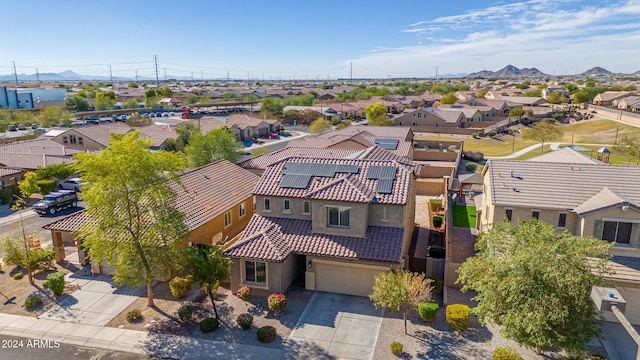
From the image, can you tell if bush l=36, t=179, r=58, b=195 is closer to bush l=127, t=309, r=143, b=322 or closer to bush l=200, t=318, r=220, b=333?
bush l=127, t=309, r=143, b=322

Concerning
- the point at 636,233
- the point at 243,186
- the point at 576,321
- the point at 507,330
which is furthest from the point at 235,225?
the point at 636,233

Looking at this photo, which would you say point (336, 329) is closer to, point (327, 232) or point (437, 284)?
point (327, 232)

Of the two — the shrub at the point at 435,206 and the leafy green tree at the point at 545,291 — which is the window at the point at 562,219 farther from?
the shrub at the point at 435,206

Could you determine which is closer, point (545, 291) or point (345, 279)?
point (545, 291)

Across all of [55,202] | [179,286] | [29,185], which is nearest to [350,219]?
[179,286]

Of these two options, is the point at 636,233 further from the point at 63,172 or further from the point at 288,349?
the point at 63,172
